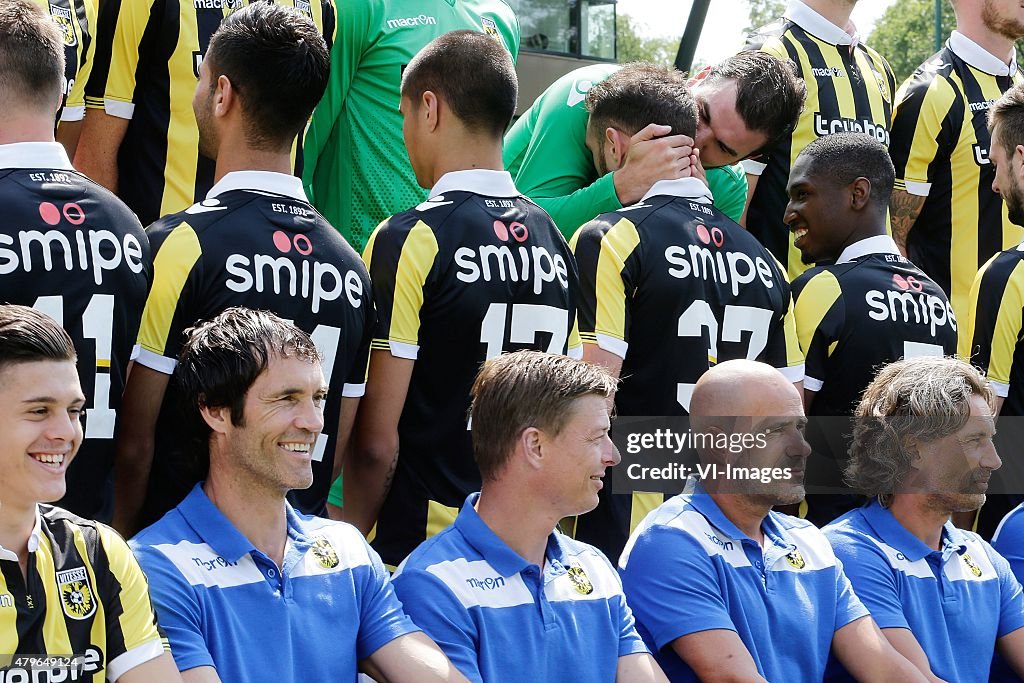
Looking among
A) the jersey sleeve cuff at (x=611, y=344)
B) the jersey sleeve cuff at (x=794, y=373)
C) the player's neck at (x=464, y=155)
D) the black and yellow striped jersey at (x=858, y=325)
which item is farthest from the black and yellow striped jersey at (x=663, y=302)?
the player's neck at (x=464, y=155)

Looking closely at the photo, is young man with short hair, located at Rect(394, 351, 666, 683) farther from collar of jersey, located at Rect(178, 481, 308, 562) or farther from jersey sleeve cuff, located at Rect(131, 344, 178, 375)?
jersey sleeve cuff, located at Rect(131, 344, 178, 375)

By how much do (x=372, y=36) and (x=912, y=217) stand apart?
2.86 metres

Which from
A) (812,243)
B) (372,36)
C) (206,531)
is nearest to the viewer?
(206,531)

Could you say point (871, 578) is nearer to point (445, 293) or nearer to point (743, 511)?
point (743, 511)

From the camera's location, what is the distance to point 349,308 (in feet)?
13.7

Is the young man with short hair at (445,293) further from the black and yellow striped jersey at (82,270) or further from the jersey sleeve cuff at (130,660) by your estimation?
the jersey sleeve cuff at (130,660)

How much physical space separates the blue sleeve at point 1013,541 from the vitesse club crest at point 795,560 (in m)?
1.18

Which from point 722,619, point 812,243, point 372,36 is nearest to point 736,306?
point 812,243

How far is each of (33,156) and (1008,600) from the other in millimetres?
3415

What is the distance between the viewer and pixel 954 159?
6852mm

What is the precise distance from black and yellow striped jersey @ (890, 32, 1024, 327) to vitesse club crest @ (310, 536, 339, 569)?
4014 mm

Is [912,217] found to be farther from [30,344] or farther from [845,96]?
[30,344]

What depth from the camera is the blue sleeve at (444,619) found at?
375 cm

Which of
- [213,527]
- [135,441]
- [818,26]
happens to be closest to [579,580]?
[213,527]
